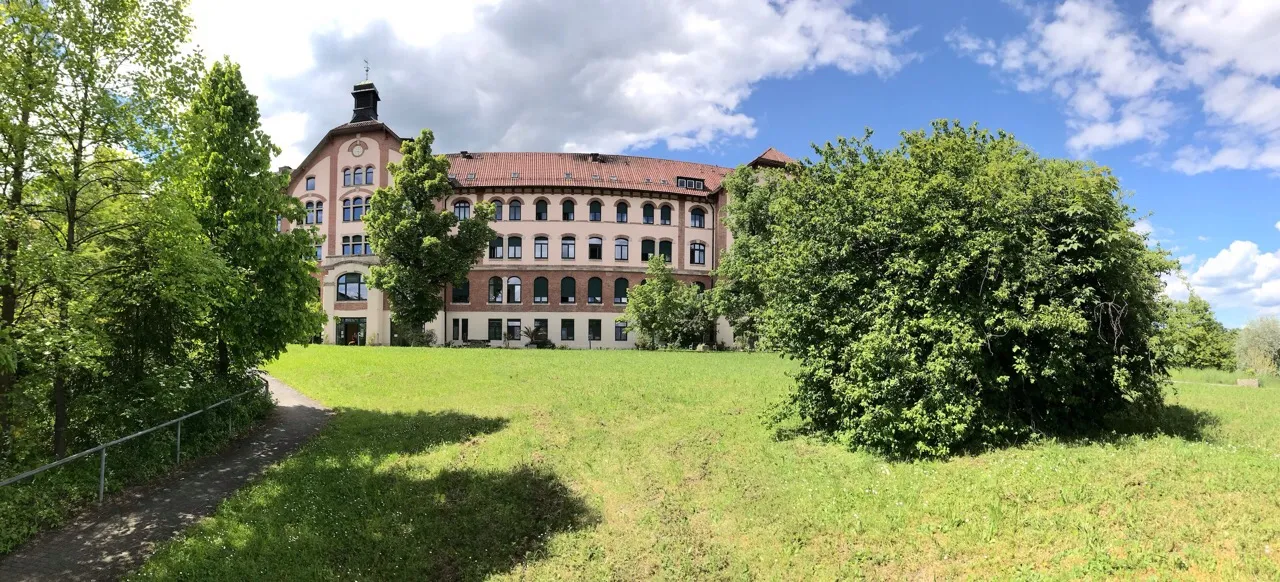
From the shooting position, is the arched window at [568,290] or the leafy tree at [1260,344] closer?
the leafy tree at [1260,344]

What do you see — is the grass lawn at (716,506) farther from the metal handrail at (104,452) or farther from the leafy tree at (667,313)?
the leafy tree at (667,313)

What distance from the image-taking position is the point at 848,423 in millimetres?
10898

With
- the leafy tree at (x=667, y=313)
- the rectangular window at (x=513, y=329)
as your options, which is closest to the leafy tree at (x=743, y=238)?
the leafy tree at (x=667, y=313)

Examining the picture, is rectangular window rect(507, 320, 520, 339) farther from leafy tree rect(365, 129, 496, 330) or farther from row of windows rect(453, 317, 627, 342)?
leafy tree rect(365, 129, 496, 330)

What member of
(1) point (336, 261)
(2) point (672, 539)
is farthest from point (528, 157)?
(2) point (672, 539)

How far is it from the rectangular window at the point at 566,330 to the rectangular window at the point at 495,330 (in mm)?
4744

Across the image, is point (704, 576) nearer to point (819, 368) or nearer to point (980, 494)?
point (980, 494)

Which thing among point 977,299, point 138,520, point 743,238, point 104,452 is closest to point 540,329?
point 743,238

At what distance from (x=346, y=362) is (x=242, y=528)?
56.2ft

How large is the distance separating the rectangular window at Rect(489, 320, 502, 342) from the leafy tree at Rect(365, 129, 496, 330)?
10.6 m

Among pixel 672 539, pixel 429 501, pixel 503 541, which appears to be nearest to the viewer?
pixel 672 539

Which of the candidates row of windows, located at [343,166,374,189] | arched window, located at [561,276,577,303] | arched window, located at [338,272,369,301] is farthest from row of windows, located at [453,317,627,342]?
row of windows, located at [343,166,374,189]

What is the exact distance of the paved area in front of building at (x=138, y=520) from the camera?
25.5ft

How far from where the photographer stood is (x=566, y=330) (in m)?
47.0
